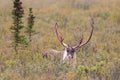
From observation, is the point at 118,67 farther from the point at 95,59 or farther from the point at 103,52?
the point at 103,52

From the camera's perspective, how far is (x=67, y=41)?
1883 centimetres

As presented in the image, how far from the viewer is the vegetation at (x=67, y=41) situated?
11366 millimetres

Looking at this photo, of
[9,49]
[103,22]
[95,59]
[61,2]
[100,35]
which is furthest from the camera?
[61,2]

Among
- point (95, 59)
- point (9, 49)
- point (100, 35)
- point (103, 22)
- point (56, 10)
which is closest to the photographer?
point (95, 59)

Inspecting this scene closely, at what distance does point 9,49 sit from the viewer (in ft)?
54.4

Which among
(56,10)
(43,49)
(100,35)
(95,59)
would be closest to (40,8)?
(56,10)

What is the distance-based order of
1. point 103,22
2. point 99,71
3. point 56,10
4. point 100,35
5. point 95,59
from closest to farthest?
point 99,71 → point 95,59 → point 100,35 → point 103,22 → point 56,10

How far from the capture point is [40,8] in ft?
82.9

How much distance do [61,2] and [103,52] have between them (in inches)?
381

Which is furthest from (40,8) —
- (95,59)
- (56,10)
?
(95,59)

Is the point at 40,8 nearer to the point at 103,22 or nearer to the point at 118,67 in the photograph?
the point at 103,22

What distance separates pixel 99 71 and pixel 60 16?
1234 cm

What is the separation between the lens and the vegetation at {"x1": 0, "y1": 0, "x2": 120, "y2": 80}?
11.4m

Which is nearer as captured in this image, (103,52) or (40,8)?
(103,52)
